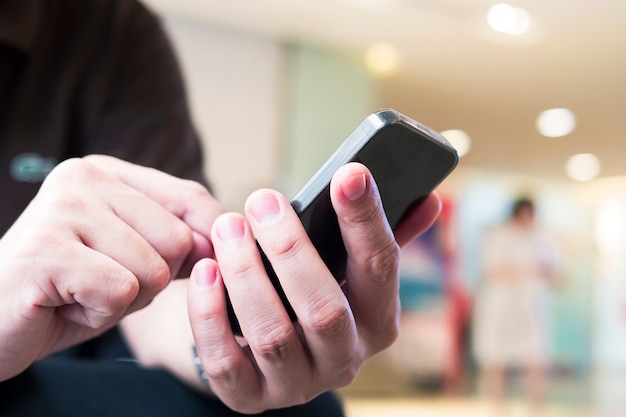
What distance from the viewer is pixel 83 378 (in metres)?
0.37

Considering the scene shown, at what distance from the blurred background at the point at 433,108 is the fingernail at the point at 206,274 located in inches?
90.0

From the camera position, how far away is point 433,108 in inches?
152

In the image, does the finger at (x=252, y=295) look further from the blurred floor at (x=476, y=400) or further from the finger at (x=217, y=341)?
the blurred floor at (x=476, y=400)

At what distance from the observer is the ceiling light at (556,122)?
2.39m

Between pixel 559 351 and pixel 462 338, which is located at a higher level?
pixel 559 351

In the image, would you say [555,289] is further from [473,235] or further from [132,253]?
[132,253]

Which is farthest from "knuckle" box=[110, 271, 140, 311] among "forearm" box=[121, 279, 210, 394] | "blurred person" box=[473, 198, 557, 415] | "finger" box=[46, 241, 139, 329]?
"blurred person" box=[473, 198, 557, 415]

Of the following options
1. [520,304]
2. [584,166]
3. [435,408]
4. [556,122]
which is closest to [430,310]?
[435,408]

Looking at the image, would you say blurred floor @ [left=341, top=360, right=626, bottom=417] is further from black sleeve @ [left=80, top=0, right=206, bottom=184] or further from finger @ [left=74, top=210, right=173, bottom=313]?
finger @ [left=74, top=210, right=173, bottom=313]

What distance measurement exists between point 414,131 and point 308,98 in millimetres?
3509

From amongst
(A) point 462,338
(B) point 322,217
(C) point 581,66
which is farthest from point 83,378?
(A) point 462,338

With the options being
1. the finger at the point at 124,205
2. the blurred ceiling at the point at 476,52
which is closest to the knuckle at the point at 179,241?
the finger at the point at 124,205

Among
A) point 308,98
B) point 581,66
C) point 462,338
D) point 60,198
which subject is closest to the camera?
point 60,198

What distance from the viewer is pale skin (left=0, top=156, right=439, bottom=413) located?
324 millimetres
